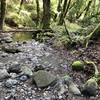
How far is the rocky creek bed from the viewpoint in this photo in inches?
218

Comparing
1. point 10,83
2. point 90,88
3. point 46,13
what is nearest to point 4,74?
point 10,83

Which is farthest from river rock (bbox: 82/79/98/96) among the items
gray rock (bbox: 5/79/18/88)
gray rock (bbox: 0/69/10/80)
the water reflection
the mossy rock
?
the water reflection

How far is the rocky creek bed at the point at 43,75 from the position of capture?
18.2 feet

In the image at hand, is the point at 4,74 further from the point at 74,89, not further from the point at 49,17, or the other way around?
the point at 49,17

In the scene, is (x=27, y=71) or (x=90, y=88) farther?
(x=27, y=71)

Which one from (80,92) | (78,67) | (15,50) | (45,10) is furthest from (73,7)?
(80,92)

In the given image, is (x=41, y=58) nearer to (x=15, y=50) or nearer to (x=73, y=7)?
(x=15, y=50)

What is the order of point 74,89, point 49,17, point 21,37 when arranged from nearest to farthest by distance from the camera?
point 74,89
point 49,17
point 21,37

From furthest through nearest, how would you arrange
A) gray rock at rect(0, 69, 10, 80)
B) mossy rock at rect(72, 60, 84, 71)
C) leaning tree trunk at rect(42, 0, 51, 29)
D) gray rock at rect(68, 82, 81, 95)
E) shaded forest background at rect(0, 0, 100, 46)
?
shaded forest background at rect(0, 0, 100, 46) < leaning tree trunk at rect(42, 0, 51, 29) < mossy rock at rect(72, 60, 84, 71) < gray rock at rect(0, 69, 10, 80) < gray rock at rect(68, 82, 81, 95)

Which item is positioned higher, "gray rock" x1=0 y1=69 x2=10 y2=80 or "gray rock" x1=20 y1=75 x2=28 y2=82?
"gray rock" x1=0 y1=69 x2=10 y2=80

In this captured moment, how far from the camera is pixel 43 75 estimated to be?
5.91m

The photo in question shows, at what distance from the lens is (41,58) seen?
8328 millimetres

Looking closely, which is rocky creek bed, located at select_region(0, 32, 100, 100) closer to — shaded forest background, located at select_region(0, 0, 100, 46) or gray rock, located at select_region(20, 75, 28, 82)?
gray rock, located at select_region(20, 75, 28, 82)

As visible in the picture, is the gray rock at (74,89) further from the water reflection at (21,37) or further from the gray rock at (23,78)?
the water reflection at (21,37)
